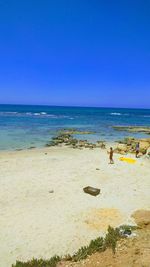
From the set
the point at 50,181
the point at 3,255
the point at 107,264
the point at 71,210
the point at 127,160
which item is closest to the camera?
the point at 107,264

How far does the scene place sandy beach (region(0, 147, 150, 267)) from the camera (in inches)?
369

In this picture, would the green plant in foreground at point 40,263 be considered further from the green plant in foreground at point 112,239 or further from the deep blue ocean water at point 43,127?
the deep blue ocean water at point 43,127

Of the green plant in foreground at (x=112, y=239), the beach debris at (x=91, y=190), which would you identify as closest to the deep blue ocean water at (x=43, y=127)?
the beach debris at (x=91, y=190)

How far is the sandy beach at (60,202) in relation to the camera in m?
9.38

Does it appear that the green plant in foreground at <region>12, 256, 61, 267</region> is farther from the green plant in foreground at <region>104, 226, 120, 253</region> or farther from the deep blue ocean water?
the deep blue ocean water

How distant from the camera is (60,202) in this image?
12828mm

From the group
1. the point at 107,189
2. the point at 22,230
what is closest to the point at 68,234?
the point at 22,230

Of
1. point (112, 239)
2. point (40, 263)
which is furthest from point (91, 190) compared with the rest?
point (40, 263)

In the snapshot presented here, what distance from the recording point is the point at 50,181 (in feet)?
52.2

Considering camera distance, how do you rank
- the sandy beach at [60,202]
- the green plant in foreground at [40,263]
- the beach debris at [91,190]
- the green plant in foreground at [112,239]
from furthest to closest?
the beach debris at [91,190] → the sandy beach at [60,202] → the green plant in foreground at [112,239] → the green plant in foreground at [40,263]

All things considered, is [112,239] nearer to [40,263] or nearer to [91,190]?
[40,263]

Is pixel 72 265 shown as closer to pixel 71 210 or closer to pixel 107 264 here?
pixel 107 264

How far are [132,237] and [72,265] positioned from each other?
7.76 feet

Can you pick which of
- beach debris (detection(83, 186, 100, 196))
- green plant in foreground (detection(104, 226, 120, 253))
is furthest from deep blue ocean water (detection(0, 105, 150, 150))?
green plant in foreground (detection(104, 226, 120, 253))
